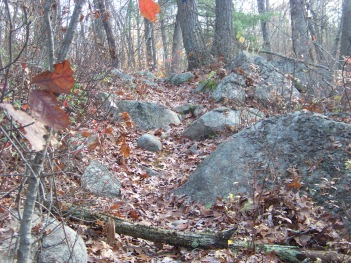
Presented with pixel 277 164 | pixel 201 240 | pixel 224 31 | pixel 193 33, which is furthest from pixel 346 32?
pixel 201 240

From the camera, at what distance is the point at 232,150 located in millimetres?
4914

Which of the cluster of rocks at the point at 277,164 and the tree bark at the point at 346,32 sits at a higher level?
the tree bark at the point at 346,32

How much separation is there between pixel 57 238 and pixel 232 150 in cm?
275

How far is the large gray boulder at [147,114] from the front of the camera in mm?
7734

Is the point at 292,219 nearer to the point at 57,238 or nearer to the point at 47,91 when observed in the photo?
the point at 57,238

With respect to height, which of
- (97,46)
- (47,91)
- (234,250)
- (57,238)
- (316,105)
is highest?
(97,46)

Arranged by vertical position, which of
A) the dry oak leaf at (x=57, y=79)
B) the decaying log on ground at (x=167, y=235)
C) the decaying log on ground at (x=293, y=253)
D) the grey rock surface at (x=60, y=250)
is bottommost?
the decaying log on ground at (x=293, y=253)

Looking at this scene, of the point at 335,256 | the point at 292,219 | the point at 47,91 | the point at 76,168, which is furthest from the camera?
the point at 76,168

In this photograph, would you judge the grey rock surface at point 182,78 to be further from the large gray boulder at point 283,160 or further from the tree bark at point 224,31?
the large gray boulder at point 283,160

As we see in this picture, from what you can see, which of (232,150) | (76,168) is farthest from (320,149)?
(76,168)

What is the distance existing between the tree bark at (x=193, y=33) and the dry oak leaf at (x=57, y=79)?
1135 cm

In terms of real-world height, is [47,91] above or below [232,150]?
above

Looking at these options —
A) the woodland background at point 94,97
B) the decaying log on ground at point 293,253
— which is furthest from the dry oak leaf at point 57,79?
the decaying log on ground at point 293,253

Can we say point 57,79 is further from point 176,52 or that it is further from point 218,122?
point 176,52
